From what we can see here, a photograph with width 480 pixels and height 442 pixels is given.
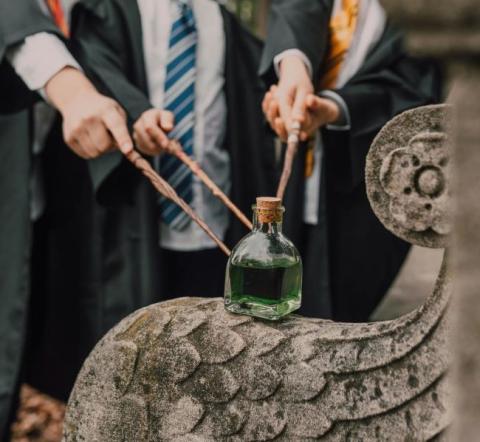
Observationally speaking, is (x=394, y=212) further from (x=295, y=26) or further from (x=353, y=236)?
(x=353, y=236)

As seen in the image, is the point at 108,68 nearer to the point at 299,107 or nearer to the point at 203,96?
the point at 203,96

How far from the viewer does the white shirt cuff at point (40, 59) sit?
6.39 ft

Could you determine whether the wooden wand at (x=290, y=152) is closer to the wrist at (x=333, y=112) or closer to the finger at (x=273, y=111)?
the finger at (x=273, y=111)

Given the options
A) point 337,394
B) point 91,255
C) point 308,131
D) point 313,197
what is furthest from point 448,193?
point 91,255

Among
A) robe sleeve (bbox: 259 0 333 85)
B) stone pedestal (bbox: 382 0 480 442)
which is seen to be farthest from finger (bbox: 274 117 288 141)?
stone pedestal (bbox: 382 0 480 442)

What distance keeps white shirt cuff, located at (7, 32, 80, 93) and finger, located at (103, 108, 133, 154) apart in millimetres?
225

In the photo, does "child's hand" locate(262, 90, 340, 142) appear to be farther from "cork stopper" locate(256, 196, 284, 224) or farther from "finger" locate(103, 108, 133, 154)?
A: "cork stopper" locate(256, 196, 284, 224)

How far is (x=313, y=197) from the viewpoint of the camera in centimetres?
233

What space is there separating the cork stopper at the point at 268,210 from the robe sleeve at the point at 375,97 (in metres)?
0.95

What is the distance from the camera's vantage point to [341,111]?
82.0 inches

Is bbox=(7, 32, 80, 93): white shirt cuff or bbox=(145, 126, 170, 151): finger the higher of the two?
bbox=(7, 32, 80, 93): white shirt cuff

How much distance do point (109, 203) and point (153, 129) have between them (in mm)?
392

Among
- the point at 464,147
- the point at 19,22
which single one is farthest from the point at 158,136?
the point at 464,147

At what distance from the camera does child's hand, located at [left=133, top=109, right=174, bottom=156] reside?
1.83 meters
